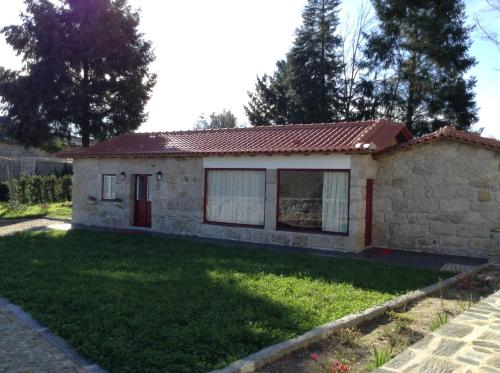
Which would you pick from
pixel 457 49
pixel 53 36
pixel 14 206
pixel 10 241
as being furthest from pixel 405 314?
pixel 53 36

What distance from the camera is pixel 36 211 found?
69.9 feet

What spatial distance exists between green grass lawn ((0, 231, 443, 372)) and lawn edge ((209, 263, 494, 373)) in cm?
15

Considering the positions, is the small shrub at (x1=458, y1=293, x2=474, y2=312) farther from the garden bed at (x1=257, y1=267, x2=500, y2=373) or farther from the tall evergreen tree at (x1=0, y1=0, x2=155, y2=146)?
the tall evergreen tree at (x1=0, y1=0, x2=155, y2=146)

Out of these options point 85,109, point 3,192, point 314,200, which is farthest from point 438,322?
point 3,192

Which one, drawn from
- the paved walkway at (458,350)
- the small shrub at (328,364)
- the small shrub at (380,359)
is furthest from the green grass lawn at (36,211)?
the paved walkway at (458,350)

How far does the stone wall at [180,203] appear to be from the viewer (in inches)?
445

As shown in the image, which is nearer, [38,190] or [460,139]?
[460,139]

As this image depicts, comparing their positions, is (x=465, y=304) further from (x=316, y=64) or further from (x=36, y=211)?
(x=316, y=64)

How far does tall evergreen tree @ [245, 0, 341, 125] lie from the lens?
29.2m

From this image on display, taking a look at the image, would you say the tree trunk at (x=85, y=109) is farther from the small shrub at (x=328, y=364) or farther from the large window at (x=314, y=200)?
the small shrub at (x=328, y=364)

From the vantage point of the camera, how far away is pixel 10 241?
12.5 m

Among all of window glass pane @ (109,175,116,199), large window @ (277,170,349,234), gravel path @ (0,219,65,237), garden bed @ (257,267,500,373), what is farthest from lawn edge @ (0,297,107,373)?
gravel path @ (0,219,65,237)

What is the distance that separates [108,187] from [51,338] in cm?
1198

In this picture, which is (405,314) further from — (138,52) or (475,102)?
(138,52)
